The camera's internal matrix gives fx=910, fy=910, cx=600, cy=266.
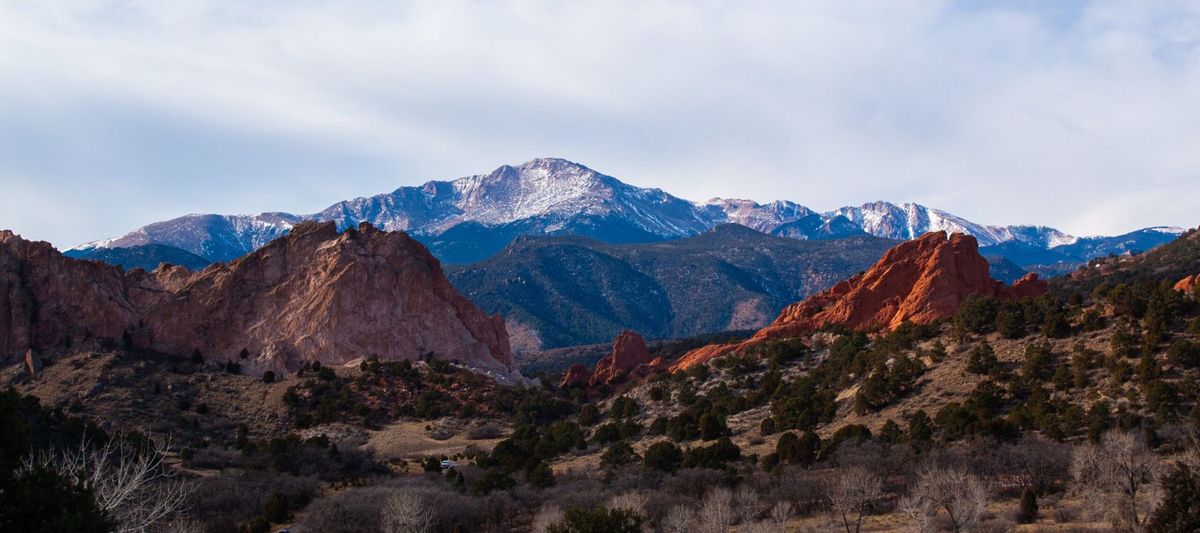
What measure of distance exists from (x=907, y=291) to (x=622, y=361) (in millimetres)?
26549

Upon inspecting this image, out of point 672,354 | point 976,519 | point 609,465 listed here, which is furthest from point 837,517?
point 672,354

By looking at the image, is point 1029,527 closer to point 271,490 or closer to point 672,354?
point 271,490

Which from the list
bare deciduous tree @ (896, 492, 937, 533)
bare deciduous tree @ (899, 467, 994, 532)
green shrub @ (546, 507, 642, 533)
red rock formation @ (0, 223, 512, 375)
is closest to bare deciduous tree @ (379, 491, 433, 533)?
green shrub @ (546, 507, 642, 533)

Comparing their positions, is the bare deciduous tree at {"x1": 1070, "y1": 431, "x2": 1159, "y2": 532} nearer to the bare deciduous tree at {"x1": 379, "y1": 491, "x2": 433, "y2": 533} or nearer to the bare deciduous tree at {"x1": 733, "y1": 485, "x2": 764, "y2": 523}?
the bare deciduous tree at {"x1": 733, "y1": 485, "x2": 764, "y2": 523}

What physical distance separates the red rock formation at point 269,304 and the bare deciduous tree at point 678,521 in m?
47.5

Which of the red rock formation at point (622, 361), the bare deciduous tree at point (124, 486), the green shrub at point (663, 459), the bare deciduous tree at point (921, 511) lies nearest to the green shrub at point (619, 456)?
the green shrub at point (663, 459)

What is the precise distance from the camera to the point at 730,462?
4509 centimetres

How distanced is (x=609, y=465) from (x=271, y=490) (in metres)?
16.5

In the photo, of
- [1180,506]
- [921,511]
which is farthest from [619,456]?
[1180,506]

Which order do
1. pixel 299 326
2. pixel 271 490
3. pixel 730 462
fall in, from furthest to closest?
pixel 299 326, pixel 730 462, pixel 271 490

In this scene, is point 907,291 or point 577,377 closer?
point 907,291

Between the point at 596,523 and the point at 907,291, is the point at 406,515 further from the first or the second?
the point at 907,291

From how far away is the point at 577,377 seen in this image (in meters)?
85.8

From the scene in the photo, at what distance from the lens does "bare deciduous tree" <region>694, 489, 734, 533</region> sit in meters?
29.7
